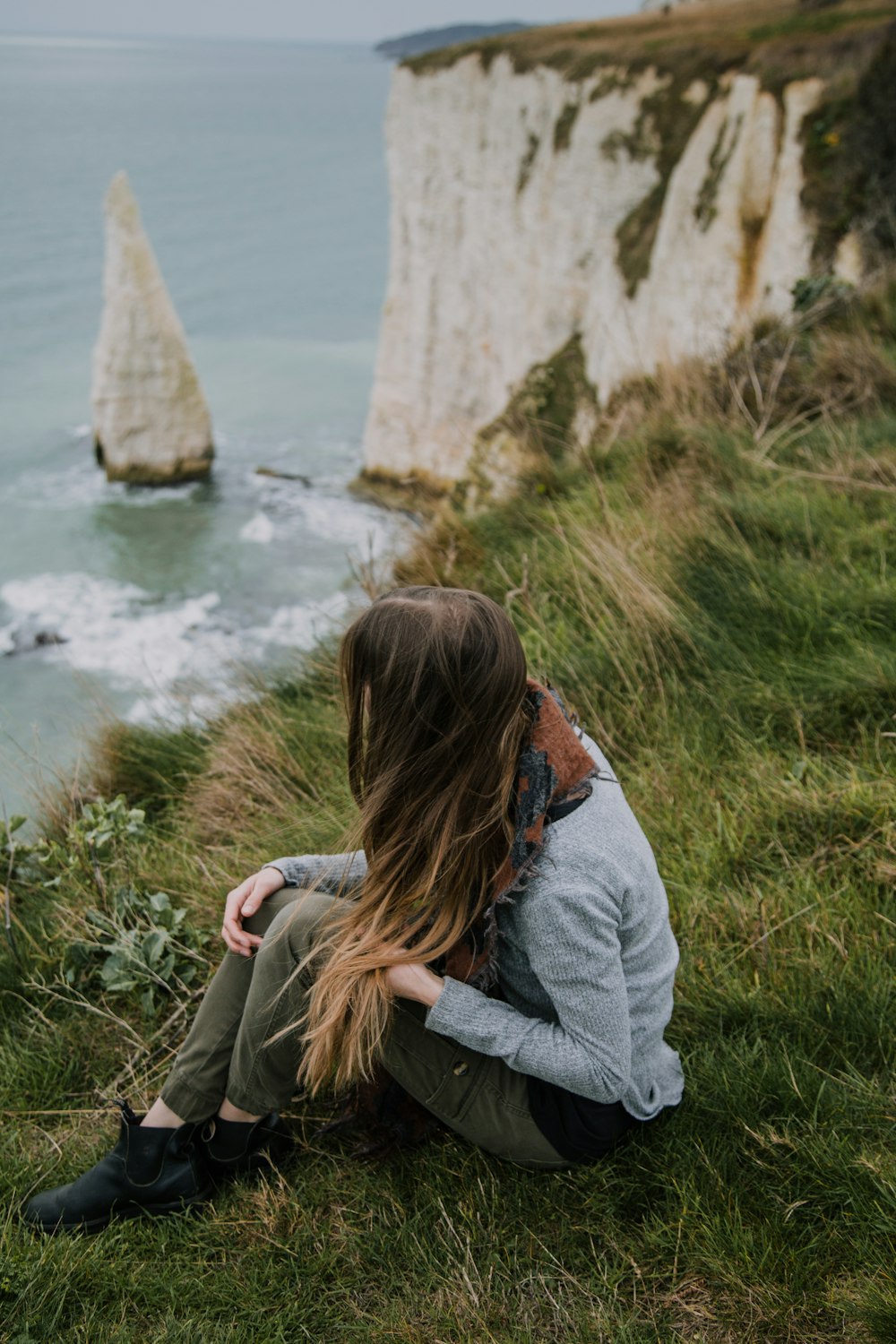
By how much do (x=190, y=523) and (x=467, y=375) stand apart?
22.8ft

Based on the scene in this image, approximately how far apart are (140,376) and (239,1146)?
22993 mm

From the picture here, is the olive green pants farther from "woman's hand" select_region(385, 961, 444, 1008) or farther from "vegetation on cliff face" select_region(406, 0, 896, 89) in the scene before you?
"vegetation on cliff face" select_region(406, 0, 896, 89)

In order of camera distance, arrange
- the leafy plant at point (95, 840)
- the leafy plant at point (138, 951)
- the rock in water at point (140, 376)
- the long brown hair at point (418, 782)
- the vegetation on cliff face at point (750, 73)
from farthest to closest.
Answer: the rock in water at point (140, 376) < the vegetation on cliff face at point (750, 73) < the leafy plant at point (95, 840) < the leafy plant at point (138, 951) < the long brown hair at point (418, 782)

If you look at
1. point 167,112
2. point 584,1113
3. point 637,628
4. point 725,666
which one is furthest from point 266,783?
point 167,112

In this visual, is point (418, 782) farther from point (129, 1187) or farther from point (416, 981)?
point (129, 1187)

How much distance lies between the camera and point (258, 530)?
853 inches

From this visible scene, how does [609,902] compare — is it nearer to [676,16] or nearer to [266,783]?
[266,783]

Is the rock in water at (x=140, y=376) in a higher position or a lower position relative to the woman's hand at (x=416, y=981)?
lower

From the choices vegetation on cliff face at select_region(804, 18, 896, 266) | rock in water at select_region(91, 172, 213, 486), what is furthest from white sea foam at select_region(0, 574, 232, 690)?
vegetation on cliff face at select_region(804, 18, 896, 266)

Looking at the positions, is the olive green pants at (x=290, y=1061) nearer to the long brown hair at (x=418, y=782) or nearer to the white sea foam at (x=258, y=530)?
the long brown hair at (x=418, y=782)

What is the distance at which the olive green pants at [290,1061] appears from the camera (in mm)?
1728

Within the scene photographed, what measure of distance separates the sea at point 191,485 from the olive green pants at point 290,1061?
4.65 feet

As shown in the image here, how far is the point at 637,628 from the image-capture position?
321cm

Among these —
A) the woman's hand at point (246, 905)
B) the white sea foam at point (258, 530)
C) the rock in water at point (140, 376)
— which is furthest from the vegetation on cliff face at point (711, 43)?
the woman's hand at point (246, 905)
